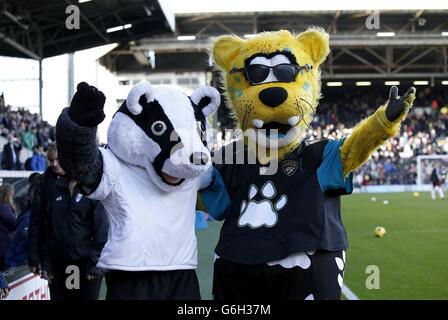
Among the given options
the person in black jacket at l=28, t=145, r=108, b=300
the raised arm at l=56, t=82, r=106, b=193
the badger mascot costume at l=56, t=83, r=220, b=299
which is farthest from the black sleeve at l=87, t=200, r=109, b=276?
the raised arm at l=56, t=82, r=106, b=193

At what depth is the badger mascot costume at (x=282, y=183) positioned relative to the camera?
8.55 ft

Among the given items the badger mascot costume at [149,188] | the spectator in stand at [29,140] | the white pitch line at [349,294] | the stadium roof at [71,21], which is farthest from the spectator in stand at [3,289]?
the spectator in stand at [29,140]

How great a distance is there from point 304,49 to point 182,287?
1.29 metres

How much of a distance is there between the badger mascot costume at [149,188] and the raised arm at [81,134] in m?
0.06

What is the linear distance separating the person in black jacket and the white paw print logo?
4.77 ft

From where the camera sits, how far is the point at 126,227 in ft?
8.27

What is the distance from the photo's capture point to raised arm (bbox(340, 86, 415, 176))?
2.49 meters

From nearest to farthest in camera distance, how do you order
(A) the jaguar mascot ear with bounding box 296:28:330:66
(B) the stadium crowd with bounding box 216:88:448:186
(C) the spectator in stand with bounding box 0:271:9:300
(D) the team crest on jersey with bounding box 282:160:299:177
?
(D) the team crest on jersey with bounding box 282:160:299:177 < (A) the jaguar mascot ear with bounding box 296:28:330:66 < (C) the spectator in stand with bounding box 0:271:9:300 < (B) the stadium crowd with bounding box 216:88:448:186

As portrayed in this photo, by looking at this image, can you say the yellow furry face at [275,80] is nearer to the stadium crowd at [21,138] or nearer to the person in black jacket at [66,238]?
the person in black jacket at [66,238]

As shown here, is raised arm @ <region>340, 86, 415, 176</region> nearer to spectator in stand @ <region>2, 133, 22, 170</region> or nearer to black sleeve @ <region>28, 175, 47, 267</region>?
black sleeve @ <region>28, 175, 47, 267</region>

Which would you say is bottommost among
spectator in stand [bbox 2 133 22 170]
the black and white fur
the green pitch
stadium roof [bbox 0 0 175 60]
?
the green pitch

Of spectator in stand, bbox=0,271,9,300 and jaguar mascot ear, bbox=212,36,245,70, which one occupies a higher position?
jaguar mascot ear, bbox=212,36,245,70

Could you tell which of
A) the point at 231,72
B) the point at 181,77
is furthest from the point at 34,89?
the point at 231,72
